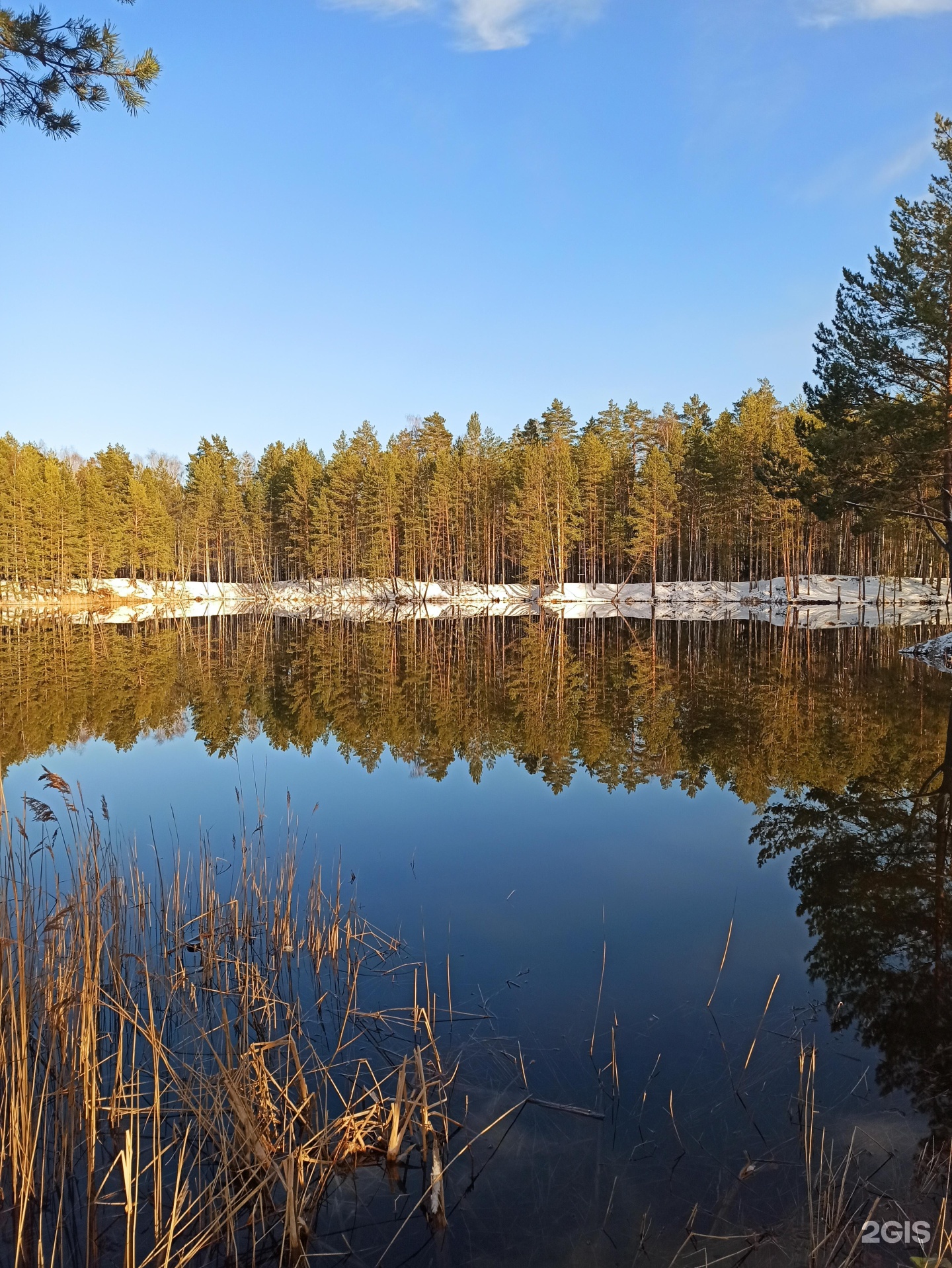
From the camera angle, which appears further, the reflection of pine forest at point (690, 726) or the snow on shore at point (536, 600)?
the snow on shore at point (536, 600)

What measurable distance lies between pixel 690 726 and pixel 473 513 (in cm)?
5883

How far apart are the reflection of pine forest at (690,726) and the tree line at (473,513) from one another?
2978cm

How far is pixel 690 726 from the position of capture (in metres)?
15.2

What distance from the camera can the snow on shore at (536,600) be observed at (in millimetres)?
50906

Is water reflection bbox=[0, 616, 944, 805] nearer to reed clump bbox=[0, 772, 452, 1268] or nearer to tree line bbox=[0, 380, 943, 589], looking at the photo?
reed clump bbox=[0, 772, 452, 1268]

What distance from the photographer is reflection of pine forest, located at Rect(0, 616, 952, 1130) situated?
605 cm

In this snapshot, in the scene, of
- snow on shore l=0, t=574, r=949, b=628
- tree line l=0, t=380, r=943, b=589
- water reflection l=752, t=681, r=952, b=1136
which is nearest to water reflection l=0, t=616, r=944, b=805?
water reflection l=752, t=681, r=952, b=1136

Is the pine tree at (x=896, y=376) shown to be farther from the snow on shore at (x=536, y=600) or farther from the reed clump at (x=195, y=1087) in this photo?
the reed clump at (x=195, y=1087)

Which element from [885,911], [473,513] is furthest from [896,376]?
[473,513]

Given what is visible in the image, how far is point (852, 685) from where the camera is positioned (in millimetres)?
19281

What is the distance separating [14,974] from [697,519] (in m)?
65.8

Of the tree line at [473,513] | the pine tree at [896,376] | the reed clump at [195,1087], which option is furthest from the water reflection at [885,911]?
the tree line at [473,513]

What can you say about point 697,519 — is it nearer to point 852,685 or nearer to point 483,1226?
point 852,685

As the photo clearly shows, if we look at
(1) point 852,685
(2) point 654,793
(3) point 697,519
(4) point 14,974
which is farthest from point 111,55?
(3) point 697,519
